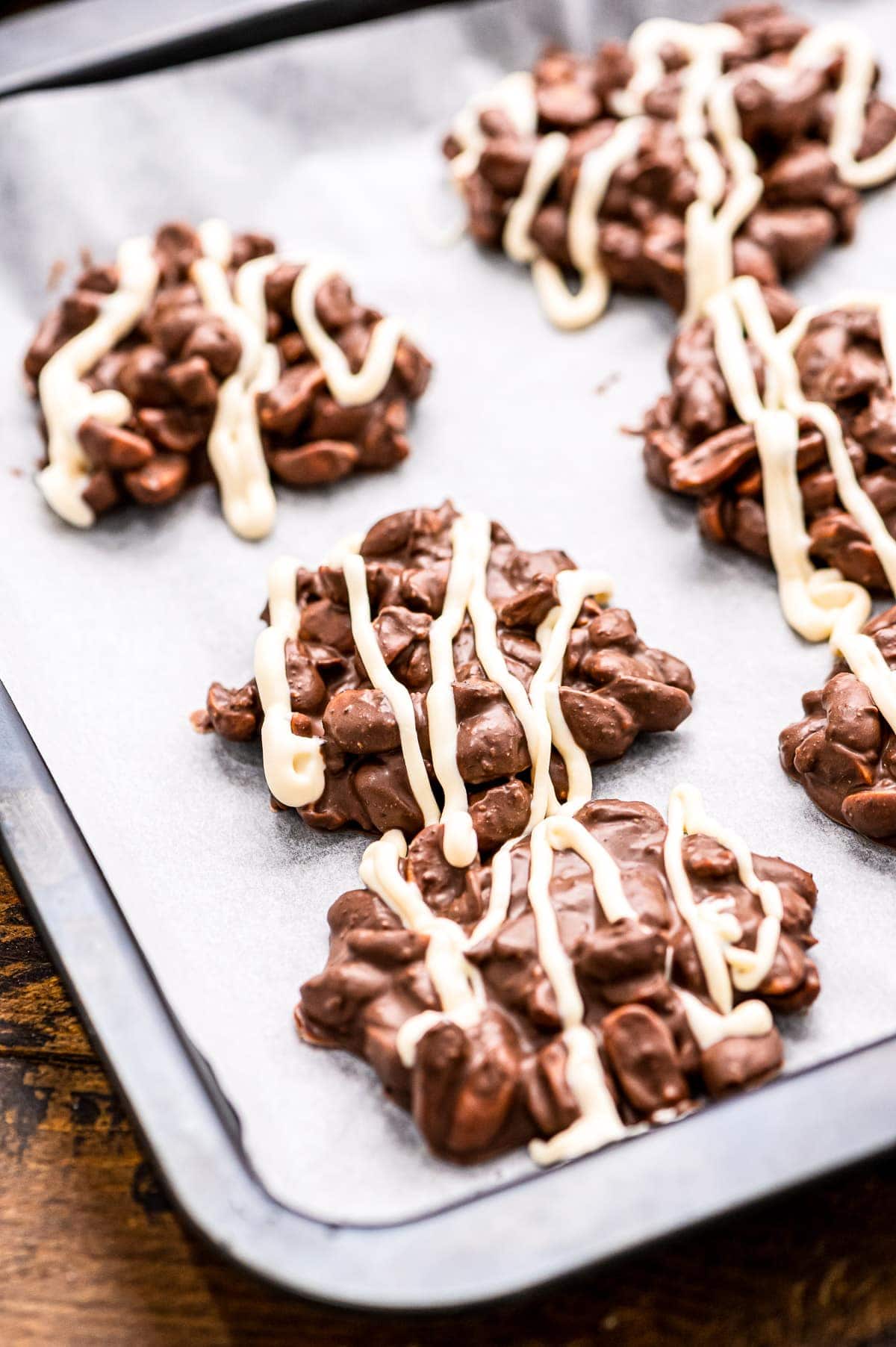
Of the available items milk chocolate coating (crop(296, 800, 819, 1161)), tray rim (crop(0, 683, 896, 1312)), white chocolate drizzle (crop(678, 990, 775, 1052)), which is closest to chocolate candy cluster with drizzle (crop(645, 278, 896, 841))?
milk chocolate coating (crop(296, 800, 819, 1161))

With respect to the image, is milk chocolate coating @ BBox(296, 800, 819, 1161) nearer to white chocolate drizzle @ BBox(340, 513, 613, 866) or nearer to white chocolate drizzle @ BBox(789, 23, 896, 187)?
white chocolate drizzle @ BBox(340, 513, 613, 866)

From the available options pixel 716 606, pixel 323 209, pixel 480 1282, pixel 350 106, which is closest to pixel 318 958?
pixel 480 1282

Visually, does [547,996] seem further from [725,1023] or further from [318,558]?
[318,558]

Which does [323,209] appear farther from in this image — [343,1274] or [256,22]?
[343,1274]

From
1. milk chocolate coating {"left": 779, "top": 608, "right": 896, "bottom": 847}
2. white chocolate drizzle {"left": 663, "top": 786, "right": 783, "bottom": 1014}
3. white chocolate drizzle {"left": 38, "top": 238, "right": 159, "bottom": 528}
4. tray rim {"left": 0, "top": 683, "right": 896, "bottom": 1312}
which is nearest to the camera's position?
tray rim {"left": 0, "top": 683, "right": 896, "bottom": 1312}

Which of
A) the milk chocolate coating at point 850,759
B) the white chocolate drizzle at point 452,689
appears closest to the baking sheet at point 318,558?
the milk chocolate coating at point 850,759

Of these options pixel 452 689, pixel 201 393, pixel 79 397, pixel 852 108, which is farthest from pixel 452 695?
pixel 852 108

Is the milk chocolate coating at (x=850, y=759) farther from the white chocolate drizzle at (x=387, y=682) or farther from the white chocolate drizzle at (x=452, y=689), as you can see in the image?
the white chocolate drizzle at (x=387, y=682)
